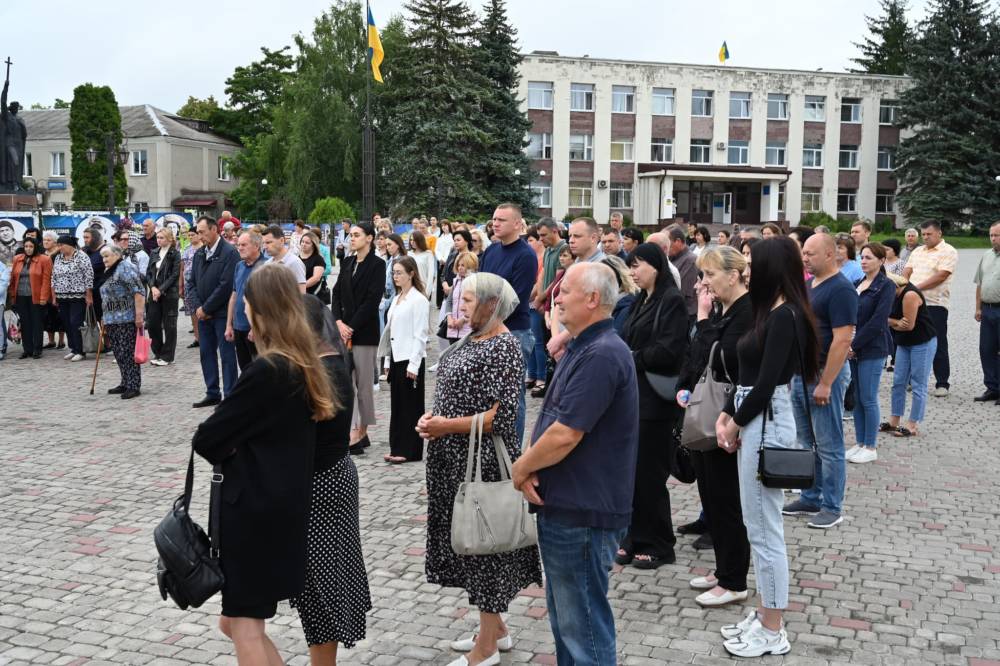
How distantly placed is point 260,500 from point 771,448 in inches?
99.4

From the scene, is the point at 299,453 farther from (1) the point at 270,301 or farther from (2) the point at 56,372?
(2) the point at 56,372

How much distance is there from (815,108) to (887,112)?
17.0ft

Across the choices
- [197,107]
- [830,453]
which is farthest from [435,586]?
[197,107]

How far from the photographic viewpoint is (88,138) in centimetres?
6188

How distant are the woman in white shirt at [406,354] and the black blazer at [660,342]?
→ 9.62 feet

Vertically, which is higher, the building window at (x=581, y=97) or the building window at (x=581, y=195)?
the building window at (x=581, y=97)

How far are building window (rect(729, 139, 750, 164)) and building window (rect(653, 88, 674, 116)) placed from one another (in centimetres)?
499

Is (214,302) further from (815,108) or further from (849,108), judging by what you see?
(849,108)

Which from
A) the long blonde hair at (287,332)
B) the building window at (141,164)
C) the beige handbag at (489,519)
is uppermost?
the building window at (141,164)

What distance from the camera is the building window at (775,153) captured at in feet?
205

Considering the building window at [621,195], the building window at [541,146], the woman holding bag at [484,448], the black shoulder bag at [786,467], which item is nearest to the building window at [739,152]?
the building window at [621,195]

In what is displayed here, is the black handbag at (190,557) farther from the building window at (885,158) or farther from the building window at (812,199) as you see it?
the building window at (885,158)

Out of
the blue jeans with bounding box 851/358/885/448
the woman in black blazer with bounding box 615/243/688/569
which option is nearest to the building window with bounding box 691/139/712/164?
the blue jeans with bounding box 851/358/885/448

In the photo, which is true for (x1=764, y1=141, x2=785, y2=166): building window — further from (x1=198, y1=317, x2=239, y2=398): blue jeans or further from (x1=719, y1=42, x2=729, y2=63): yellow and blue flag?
(x1=198, y1=317, x2=239, y2=398): blue jeans
